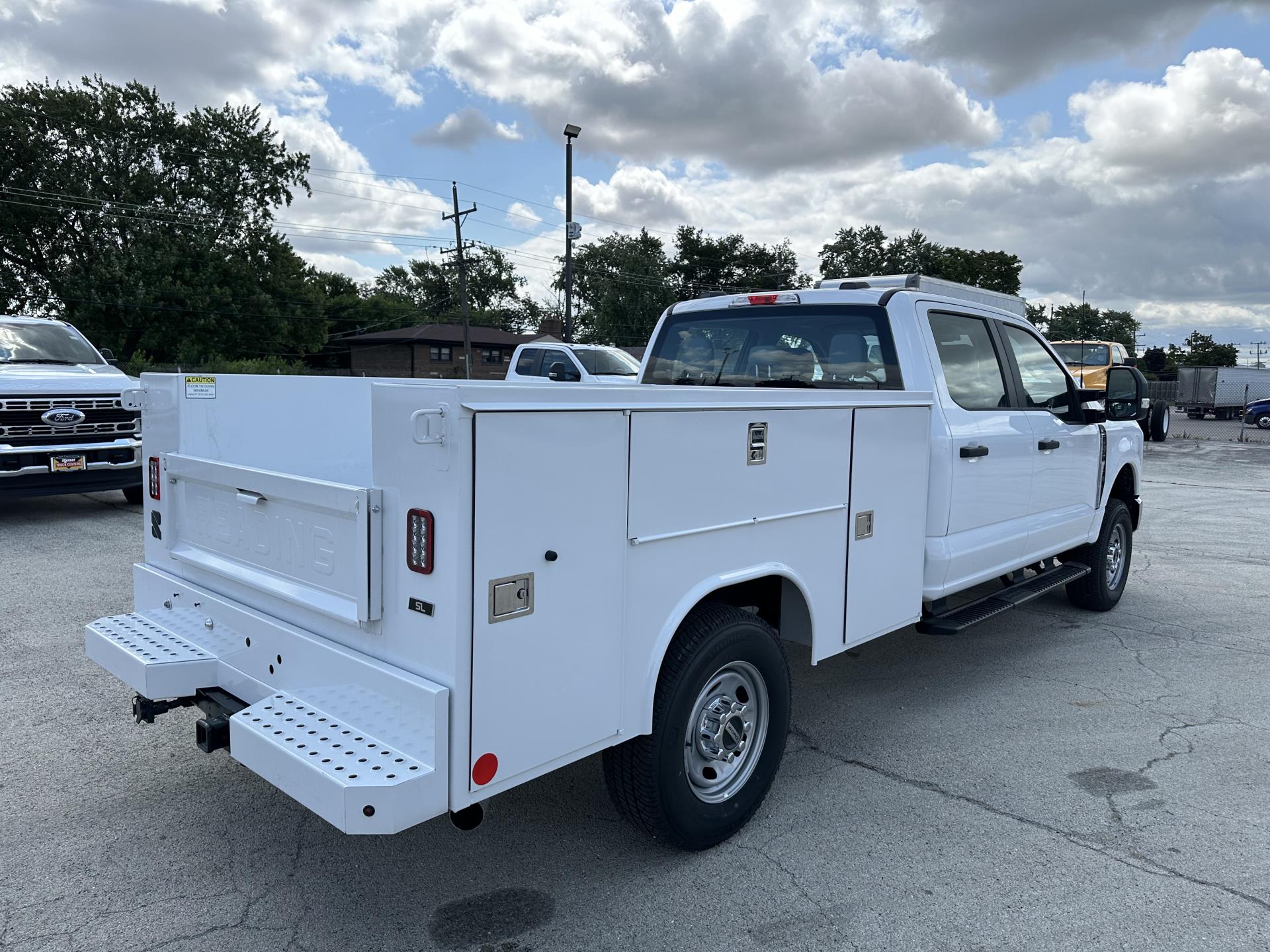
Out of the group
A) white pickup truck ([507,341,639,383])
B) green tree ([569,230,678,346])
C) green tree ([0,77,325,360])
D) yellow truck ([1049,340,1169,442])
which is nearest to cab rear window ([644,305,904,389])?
white pickup truck ([507,341,639,383])

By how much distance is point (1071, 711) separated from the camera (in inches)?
196

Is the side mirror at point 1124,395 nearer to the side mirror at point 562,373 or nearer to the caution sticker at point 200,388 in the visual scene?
the caution sticker at point 200,388

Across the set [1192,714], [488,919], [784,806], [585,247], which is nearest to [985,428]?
[1192,714]

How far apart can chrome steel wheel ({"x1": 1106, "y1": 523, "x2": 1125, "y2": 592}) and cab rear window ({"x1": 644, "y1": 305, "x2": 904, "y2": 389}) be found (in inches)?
134

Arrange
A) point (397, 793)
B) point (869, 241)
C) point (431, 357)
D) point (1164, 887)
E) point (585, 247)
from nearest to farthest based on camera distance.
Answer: point (397, 793)
point (1164, 887)
point (431, 357)
point (585, 247)
point (869, 241)

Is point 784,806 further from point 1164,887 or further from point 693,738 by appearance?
point 1164,887

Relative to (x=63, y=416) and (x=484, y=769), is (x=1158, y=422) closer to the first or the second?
(x=484, y=769)

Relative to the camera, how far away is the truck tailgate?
2734mm

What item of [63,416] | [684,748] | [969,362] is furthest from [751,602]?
[63,416]

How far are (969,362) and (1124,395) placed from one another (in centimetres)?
160

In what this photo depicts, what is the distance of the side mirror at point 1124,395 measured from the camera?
231 inches

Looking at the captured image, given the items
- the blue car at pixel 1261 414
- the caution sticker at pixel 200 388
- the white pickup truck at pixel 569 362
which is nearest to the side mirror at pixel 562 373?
the white pickup truck at pixel 569 362

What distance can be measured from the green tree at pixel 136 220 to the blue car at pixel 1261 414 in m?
42.0

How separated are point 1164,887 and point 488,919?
230 centimetres
